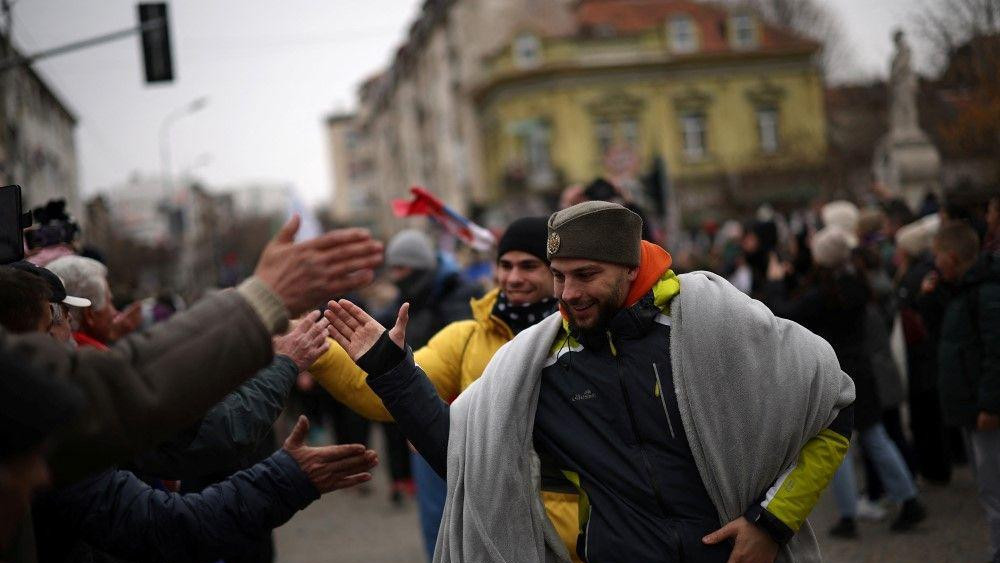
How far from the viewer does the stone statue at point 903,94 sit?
14.6 metres

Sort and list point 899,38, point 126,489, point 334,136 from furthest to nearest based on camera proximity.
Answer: point 334,136, point 899,38, point 126,489

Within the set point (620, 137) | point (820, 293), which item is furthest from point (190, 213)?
point (820, 293)

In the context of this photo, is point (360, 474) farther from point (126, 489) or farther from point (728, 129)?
point (728, 129)

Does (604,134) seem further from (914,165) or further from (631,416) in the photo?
(631,416)

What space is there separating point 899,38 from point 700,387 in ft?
39.6

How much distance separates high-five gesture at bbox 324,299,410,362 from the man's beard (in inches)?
21.7

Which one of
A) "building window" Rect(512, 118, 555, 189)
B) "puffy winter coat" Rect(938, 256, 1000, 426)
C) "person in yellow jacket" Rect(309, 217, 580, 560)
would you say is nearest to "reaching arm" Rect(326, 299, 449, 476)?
"person in yellow jacket" Rect(309, 217, 580, 560)

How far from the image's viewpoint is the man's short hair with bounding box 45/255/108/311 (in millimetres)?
4367

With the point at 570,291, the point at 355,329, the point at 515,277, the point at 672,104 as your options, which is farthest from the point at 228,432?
the point at 672,104

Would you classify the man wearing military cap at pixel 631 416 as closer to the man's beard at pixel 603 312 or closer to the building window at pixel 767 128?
the man's beard at pixel 603 312

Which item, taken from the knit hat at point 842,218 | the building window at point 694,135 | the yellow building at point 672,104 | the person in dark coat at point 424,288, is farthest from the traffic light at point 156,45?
the building window at point 694,135

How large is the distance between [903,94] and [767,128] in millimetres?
30149

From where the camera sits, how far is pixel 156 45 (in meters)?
14.0

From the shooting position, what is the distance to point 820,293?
734 cm
